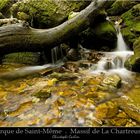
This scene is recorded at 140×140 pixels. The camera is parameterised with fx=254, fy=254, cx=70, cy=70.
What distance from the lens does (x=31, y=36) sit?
6973mm

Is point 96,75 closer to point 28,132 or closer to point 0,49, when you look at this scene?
point 0,49

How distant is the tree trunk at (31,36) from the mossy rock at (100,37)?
4.49 ft

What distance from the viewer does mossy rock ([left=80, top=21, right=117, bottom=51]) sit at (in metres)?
9.07

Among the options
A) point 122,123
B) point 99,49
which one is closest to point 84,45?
point 99,49

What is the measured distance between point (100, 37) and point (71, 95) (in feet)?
12.9

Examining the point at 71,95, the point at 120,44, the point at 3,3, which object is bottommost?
the point at 71,95

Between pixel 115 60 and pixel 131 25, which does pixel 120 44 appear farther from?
pixel 115 60

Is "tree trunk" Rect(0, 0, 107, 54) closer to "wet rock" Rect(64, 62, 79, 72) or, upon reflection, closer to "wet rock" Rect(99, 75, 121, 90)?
"wet rock" Rect(64, 62, 79, 72)

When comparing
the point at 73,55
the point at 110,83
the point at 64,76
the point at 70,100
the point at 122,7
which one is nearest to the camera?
the point at 70,100

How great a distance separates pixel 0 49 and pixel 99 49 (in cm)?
398

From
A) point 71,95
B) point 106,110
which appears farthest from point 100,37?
point 106,110

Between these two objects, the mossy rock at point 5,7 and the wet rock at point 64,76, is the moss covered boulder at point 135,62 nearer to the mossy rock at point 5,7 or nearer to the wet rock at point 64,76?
the wet rock at point 64,76

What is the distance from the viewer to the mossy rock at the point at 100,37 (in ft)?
29.8

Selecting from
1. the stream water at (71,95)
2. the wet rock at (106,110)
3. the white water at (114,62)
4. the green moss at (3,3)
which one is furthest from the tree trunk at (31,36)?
the green moss at (3,3)
